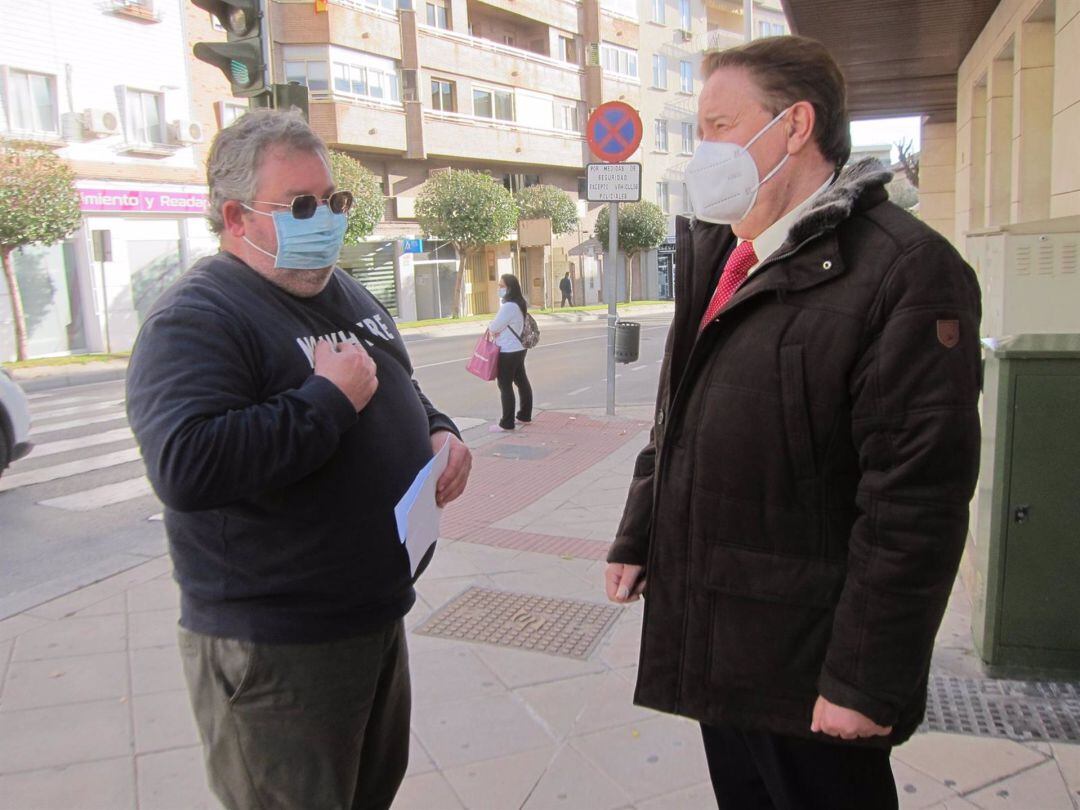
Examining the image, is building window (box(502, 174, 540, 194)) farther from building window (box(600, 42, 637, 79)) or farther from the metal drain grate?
the metal drain grate

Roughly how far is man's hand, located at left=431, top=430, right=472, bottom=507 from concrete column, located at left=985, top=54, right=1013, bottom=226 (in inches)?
305

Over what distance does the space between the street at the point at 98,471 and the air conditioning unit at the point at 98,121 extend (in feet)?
27.3

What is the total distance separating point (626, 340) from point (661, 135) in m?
38.7

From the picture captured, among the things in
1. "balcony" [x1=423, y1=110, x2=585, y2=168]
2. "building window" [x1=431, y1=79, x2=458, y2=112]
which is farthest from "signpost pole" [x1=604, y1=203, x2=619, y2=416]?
"building window" [x1=431, y1=79, x2=458, y2=112]

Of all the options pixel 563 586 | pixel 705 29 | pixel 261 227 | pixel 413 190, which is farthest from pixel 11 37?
pixel 705 29

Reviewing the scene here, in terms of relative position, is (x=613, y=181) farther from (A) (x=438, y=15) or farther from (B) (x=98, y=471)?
(A) (x=438, y=15)

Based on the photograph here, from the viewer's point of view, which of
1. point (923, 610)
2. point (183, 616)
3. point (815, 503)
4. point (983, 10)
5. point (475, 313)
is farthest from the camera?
point (475, 313)

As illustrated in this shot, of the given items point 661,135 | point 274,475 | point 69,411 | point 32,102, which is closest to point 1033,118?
point 274,475

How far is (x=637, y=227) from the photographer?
1556 inches

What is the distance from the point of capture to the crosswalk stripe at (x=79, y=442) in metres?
9.84

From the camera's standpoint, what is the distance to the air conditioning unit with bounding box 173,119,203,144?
24078 mm

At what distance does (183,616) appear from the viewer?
6.54 feet

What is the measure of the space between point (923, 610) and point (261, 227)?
1590 millimetres

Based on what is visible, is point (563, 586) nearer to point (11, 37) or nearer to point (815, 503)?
point (815, 503)
